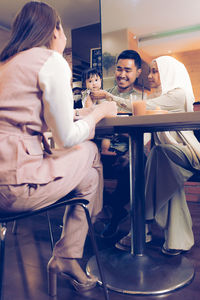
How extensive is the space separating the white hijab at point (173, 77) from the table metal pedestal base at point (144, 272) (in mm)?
930

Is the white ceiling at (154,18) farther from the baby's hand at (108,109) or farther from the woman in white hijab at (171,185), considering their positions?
the baby's hand at (108,109)

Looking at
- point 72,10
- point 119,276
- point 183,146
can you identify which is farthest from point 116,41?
point 119,276

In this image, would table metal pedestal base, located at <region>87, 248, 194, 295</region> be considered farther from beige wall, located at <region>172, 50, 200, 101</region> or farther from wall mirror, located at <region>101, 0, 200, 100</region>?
beige wall, located at <region>172, 50, 200, 101</region>

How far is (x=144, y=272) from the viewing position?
1.39 meters

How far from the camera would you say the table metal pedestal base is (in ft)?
4.16

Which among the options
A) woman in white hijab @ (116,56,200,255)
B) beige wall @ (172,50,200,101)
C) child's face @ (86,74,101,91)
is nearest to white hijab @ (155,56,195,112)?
woman in white hijab @ (116,56,200,255)

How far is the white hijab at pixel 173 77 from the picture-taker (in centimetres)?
191

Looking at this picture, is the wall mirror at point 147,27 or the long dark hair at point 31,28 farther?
the wall mirror at point 147,27

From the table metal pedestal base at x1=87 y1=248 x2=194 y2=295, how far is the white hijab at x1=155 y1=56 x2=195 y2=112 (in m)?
0.93

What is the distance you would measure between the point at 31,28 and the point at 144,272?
1127 mm

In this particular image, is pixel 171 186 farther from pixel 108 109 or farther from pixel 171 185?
pixel 108 109

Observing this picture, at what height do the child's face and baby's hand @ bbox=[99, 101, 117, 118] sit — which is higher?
the child's face

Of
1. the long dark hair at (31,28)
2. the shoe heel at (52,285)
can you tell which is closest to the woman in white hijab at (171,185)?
the shoe heel at (52,285)

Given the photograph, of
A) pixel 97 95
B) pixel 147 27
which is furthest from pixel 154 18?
pixel 97 95
